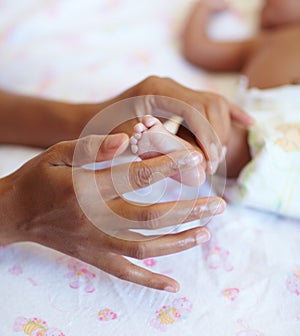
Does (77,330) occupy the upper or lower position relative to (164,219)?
lower

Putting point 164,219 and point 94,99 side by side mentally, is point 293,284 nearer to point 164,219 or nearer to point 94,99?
point 164,219

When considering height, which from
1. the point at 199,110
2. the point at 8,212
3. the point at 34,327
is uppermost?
the point at 199,110

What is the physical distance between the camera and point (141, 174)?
547 millimetres

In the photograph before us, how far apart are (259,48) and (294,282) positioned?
62 cm

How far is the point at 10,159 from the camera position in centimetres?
84

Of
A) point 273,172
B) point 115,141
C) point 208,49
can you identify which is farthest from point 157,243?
point 208,49

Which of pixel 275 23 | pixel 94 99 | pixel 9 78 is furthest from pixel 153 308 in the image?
pixel 275 23

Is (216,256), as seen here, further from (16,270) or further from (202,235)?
(16,270)

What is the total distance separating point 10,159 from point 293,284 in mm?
486

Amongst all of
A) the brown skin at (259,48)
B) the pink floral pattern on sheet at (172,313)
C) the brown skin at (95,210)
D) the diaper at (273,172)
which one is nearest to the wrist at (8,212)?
the brown skin at (95,210)

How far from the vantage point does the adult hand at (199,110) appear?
662mm

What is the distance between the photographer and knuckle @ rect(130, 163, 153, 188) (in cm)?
55

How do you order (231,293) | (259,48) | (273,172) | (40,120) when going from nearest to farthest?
(231,293) < (273,172) < (40,120) < (259,48)

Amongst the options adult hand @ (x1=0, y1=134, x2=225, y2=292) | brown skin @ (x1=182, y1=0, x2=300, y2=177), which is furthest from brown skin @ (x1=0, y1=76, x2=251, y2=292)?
brown skin @ (x1=182, y1=0, x2=300, y2=177)
